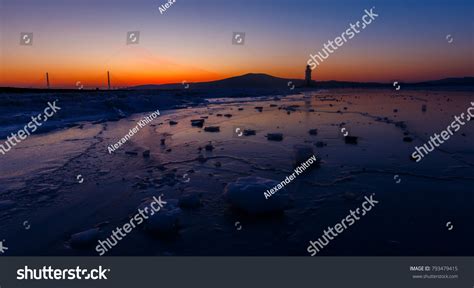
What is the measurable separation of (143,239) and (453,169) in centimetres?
542

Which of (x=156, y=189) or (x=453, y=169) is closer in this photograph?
(x=156, y=189)

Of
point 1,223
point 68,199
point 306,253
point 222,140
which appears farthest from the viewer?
point 222,140

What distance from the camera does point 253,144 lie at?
25.8 feet

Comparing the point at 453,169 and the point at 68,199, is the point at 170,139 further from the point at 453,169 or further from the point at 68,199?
the point at 453,169

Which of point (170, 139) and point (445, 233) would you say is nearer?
point (445, 233)

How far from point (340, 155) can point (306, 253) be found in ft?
13.0

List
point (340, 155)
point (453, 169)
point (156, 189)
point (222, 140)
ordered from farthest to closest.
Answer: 1. point (222, 140)
2. point (340, 155)
3. point (453, 169)
4. point (156, 189)
